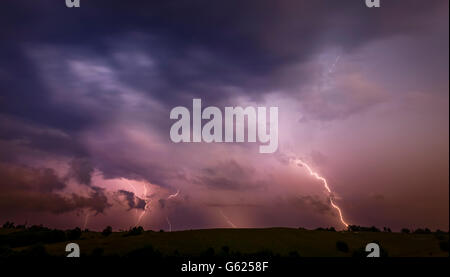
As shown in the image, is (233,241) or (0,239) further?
(0,239)

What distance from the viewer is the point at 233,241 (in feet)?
190

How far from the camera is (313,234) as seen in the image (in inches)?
2586

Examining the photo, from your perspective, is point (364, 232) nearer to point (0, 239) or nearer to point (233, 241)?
point (233, 241)

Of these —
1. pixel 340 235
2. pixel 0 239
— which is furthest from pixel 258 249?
pixel 0 239

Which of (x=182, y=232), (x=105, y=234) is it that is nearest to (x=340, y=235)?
A: (x=182, y=232)

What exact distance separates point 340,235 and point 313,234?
4.30m
